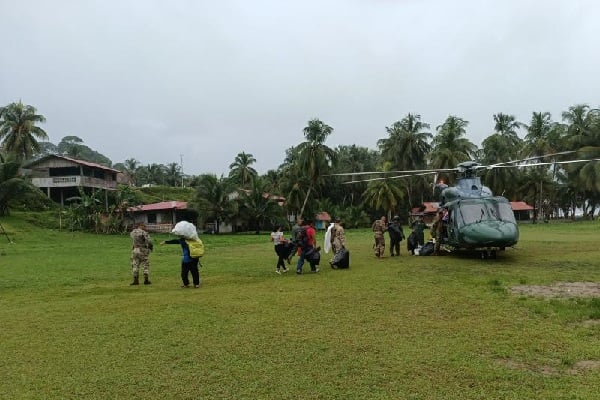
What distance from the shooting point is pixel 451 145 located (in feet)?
173

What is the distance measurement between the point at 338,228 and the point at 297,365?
9823mm

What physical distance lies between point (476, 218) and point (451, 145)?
127ft

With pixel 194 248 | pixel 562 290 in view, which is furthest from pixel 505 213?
pixel 194 248

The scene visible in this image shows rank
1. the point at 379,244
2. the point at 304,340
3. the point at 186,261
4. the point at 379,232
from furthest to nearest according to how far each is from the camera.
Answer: the point at 379,244
the point at 379,232
the point at 186,261
the point at 304,340

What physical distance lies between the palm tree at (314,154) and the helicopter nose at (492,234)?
34963mm

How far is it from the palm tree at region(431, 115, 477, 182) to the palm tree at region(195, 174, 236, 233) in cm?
2043

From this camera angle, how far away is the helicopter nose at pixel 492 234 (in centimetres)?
1488

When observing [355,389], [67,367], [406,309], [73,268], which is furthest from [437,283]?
[73,268]

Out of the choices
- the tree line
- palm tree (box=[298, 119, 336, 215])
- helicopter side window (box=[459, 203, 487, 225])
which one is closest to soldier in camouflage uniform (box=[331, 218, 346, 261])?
helicopter side window (box=[459, 203, 487, 225])

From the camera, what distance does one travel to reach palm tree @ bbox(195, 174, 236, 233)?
142 feet

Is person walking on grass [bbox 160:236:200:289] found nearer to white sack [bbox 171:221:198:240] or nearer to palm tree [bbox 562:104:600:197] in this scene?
white sack [bbox 171:221:198:240]

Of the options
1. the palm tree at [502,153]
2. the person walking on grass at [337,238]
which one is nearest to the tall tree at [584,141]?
the palm tree at [502,153]

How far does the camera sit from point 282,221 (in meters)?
47.6

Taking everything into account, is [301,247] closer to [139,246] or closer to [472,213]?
[139,246]
